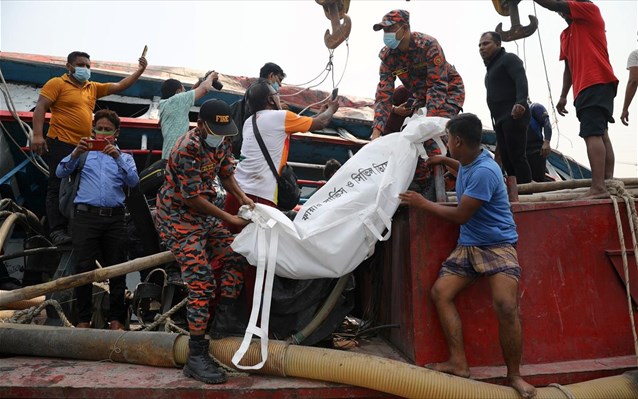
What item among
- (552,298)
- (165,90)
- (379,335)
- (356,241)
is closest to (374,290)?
(379,335)

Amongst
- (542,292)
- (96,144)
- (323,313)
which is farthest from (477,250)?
(96,144)

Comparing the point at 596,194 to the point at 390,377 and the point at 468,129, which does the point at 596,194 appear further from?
the point at 390,377

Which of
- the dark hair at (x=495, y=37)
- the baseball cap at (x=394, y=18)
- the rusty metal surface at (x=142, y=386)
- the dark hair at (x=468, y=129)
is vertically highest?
the dark hair at (x=495, y=37)

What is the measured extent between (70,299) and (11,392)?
3.97ft

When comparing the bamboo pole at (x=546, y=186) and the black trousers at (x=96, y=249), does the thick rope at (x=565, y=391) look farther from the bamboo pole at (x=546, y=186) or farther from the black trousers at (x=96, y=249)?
the black trousers at (x=96, y=249)

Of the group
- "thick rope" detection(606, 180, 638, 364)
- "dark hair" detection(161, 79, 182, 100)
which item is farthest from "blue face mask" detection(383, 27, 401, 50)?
"dark hair" detection(161, 79, 182, 100)

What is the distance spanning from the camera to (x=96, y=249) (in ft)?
12.0

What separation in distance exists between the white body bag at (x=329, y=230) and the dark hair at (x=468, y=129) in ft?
0.92

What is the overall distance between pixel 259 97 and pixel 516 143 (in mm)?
2481

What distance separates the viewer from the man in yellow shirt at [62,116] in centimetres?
450

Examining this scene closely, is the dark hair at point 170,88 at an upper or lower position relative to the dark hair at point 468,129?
upper

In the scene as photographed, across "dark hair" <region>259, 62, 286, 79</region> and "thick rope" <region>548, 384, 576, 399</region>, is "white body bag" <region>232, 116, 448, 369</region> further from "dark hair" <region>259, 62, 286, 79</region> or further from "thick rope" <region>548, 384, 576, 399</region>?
"dark hair" <region>259, 62, 286, 79</region>

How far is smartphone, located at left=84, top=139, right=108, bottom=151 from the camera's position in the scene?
11.9ft

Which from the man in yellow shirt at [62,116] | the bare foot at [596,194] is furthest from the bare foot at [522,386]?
the man in yellow shirt at [62,116]
